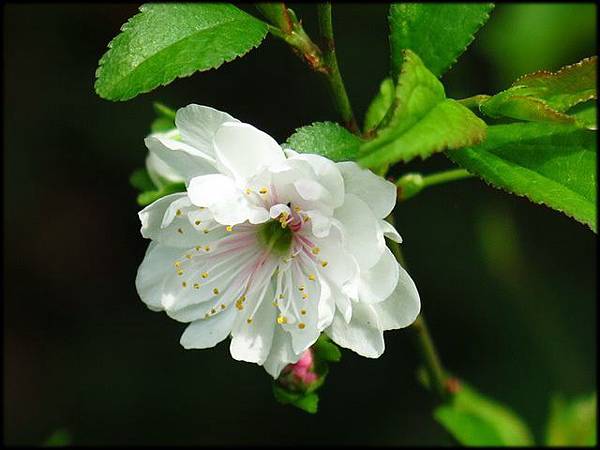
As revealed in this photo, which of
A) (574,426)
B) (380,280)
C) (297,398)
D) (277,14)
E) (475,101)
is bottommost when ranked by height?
(574,426)

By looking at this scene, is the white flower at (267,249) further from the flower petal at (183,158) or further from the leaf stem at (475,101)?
the leaf stem at (475,101)

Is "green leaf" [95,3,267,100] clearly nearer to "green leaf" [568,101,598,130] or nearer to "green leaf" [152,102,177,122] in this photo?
"green leaf" [152,102,177,122]

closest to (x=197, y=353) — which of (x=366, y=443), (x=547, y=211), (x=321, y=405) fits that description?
(x=321, y=405)

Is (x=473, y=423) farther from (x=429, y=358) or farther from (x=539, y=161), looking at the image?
(x=539, y=161)

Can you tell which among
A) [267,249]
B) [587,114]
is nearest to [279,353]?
[267,249]

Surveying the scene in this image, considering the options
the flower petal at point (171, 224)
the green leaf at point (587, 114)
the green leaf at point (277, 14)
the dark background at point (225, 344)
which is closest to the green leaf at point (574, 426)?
the dark background at point (225, 344)

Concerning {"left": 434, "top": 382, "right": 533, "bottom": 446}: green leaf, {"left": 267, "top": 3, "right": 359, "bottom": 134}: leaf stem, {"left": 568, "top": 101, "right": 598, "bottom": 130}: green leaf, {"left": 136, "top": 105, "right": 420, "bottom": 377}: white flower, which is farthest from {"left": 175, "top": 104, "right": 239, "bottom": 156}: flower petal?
{"left": 434, "top": 382, "right": 533, "bottom": 446}: green leaf

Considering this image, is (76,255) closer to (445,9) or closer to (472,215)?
(472,215)
